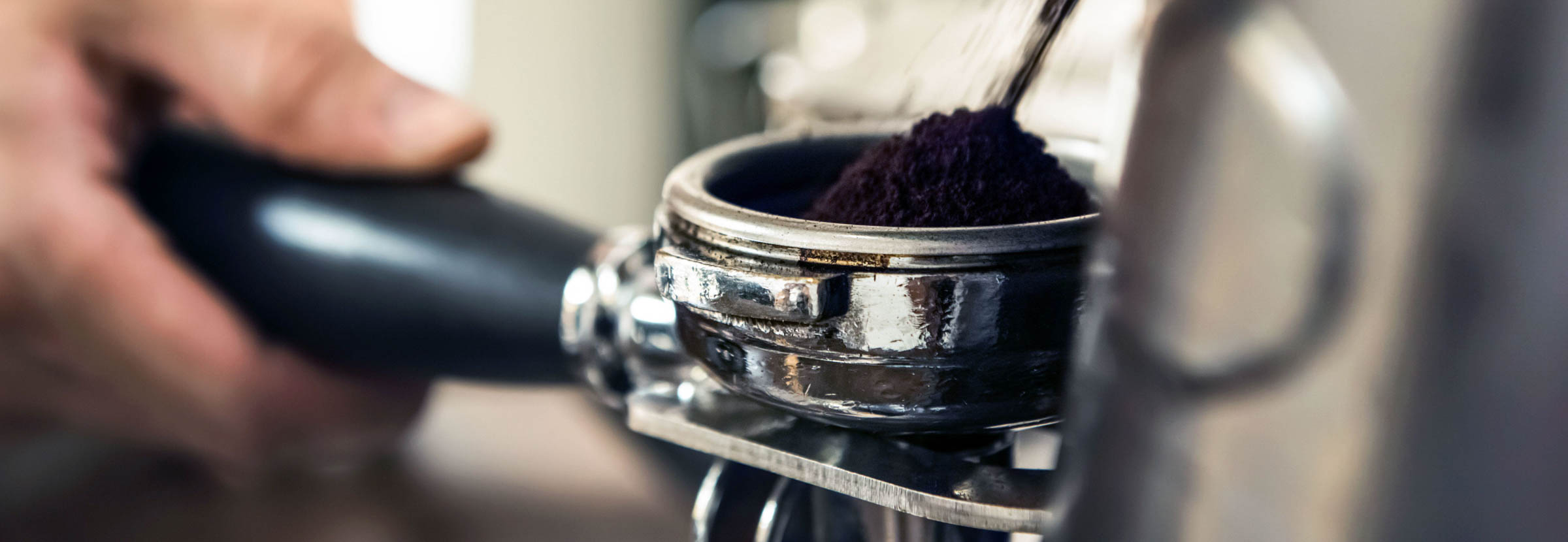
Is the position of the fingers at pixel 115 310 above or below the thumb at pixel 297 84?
below

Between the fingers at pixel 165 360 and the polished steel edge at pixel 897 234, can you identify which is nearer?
the polished steel edge at pixel 897 234

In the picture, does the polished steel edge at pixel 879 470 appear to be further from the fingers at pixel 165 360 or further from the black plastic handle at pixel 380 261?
the fingers at pixel 165 360

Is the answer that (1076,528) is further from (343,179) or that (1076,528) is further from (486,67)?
(486,67)

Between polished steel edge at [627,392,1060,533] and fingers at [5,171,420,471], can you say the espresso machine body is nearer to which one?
polished steel edge at [627,392,1060,533]

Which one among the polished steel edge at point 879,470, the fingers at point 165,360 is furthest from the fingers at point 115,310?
the polished steel edge at point 879,470

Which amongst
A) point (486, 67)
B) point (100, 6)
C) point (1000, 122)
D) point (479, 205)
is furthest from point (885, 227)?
point (486, 67)

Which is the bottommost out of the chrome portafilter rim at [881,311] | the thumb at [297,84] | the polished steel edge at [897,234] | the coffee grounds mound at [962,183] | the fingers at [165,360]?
the fingers at [165,360]

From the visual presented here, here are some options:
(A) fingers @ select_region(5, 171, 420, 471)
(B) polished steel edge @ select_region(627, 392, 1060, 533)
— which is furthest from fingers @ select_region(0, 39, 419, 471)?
(B) polished steel edge @ select_region(627, 392, 1060, 533)

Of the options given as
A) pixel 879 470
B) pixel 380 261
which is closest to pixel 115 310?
pixel 380 261
